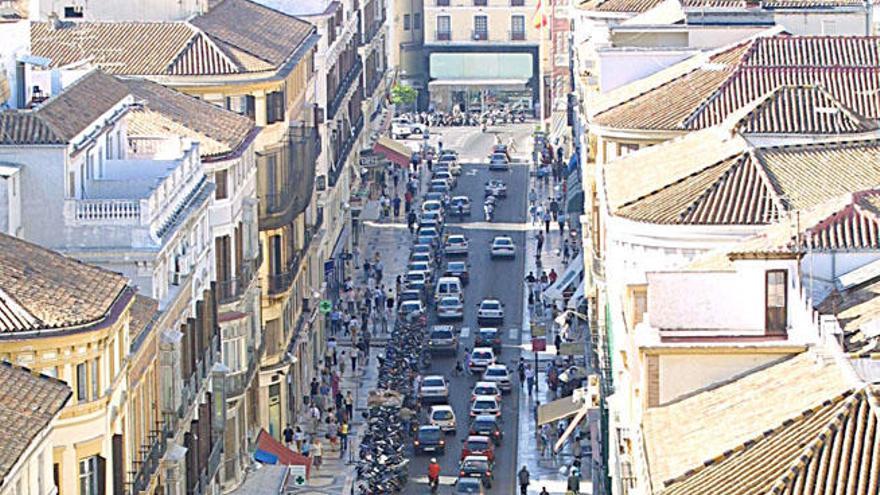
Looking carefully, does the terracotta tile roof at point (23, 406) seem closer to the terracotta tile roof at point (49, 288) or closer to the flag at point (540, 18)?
the terracotta tile roof at point (49, 288)

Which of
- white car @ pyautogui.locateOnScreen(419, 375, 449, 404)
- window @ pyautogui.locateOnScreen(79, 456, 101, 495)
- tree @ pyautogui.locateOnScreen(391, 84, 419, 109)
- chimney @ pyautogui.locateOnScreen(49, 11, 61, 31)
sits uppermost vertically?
chimney @ pyautogui.locateOnScreen(49, 11, 61, 31)

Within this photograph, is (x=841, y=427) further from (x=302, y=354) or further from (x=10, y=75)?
(x=302, y=354)

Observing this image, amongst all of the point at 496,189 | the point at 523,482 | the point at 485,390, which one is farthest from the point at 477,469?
the point at 496,189

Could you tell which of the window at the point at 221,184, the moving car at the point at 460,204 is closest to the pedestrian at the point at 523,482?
the window at the point at 221,184

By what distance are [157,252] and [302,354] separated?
39.3 metres

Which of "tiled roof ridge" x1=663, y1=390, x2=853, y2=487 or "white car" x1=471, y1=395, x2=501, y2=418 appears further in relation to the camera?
"white car" x1=471, y1=395, x2=501, y2=418

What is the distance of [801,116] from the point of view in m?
84.6

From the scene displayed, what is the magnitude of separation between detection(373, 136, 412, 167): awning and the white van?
3042cm

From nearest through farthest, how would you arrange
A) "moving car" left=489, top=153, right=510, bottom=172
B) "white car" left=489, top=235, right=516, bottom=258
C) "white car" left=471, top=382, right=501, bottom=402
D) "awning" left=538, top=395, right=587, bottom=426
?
1. "awning" left=538, top=395, right=587, bottom=426
2. "white car" left=471, top=382, right=501, bottom=402
3. "white car" left=489, top=235, right=516, bottom=258
4. "moving car" left=489, top=153, right=510, bottom=172

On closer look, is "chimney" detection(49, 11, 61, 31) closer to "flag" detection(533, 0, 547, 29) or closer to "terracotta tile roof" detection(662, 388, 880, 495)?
"terracotta tile roof" detection(662, 388, 880, 495)

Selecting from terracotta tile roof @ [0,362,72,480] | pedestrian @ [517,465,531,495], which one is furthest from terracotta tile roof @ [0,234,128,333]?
pedestrian @ [517,465,531,495]

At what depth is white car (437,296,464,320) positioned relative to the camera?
5022 inches

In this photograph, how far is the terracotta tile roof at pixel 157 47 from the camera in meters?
99.0

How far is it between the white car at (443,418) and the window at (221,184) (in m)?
18.7
